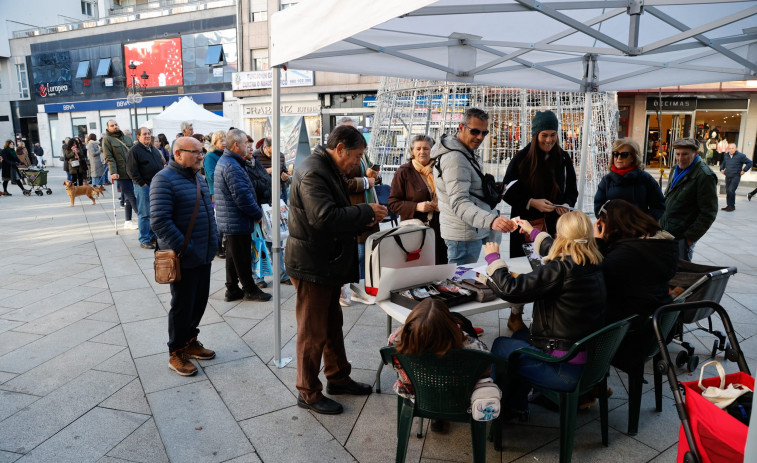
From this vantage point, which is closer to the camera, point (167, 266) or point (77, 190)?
point (167, 266)

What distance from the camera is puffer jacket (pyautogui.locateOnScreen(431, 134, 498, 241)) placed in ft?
11.6

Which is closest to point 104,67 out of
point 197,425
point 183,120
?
point 183,120

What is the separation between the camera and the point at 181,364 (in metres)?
3.61

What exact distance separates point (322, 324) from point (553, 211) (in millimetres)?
2313

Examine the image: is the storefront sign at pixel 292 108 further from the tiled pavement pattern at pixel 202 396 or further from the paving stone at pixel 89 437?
the paving stone at pixel 89 437

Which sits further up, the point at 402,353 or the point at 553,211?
the point at 553,211

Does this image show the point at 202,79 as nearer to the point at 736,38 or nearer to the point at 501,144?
the point at 501,144

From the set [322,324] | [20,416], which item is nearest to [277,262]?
[322,324]

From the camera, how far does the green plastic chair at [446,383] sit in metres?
2.17

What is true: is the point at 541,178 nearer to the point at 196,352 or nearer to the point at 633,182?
the point at 633,182

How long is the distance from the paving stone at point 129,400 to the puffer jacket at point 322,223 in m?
1.39

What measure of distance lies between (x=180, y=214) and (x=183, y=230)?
12 centimetres

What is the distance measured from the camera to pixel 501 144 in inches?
359

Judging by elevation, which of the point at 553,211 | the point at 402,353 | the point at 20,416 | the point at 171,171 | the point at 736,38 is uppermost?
the point at 736,38
